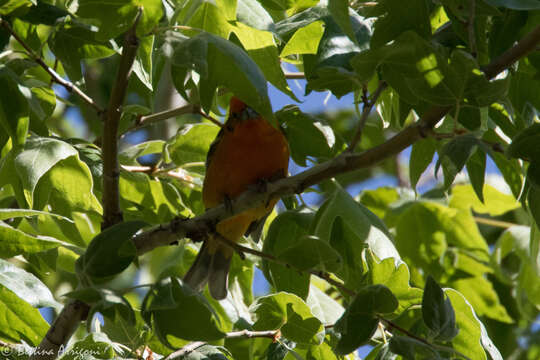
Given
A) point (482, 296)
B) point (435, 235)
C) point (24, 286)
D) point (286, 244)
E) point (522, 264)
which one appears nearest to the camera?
point (24, 286)

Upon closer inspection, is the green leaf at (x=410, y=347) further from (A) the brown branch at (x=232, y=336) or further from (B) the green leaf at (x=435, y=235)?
(B) the green leaf at (x=435, y=235)

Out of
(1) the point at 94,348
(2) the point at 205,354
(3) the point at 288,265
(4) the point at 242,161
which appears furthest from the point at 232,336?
(4) the point at 242,161

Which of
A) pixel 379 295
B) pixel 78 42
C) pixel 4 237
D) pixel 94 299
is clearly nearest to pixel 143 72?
pixel 78 42

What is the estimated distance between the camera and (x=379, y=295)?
81.7 inches

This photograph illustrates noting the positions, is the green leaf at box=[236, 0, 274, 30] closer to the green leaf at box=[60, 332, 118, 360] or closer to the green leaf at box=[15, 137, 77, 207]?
the green leaf at box=[15, 137, 77, 207]

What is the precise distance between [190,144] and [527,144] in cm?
163

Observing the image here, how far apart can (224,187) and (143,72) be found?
1590 millimetres

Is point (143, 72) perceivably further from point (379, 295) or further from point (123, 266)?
point (379, 295)

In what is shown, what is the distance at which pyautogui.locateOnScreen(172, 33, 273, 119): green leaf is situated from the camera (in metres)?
1.89

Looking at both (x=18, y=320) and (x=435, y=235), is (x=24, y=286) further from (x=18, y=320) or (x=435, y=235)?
(x=435, y=235)

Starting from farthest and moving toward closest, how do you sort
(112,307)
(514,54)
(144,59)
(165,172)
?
(165,172)
(144,59)
(514,54)
(112,307)

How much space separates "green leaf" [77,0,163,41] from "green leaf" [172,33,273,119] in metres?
0.20

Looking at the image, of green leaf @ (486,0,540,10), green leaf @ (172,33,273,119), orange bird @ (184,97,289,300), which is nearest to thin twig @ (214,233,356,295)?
green leaf @ (172,33,273,119)

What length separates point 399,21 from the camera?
2.18 meters
